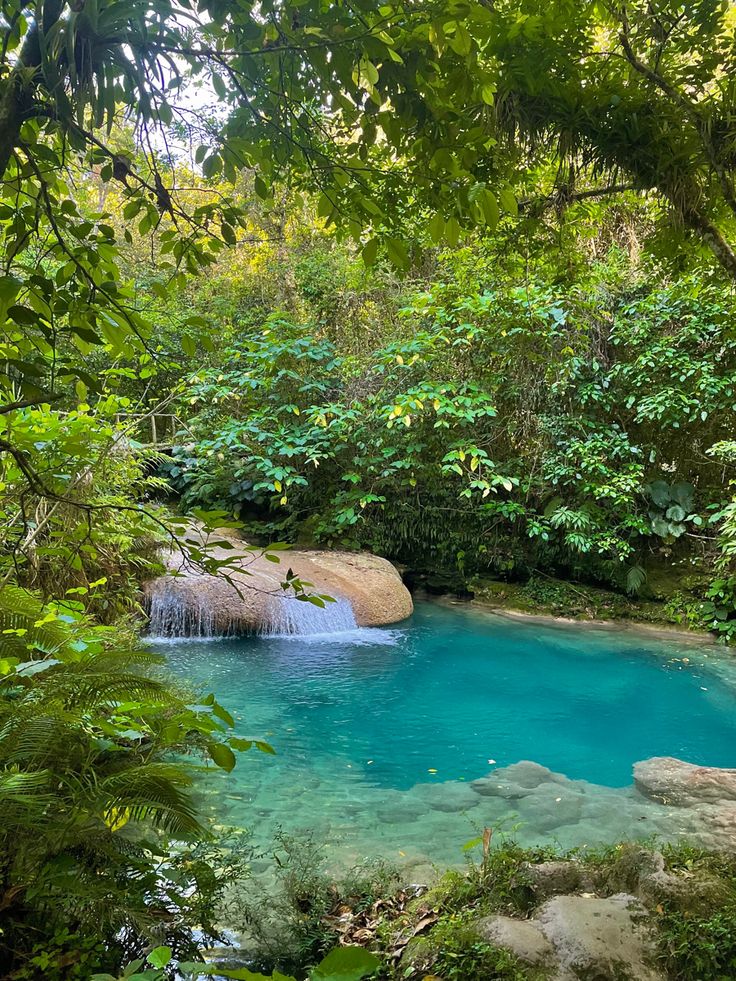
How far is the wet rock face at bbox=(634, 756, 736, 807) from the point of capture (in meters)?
3.99

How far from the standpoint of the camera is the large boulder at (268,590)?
7812 millimetres

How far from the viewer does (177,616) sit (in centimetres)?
779

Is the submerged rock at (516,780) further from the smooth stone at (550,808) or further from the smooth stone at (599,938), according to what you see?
the smooth stone at (599,938)

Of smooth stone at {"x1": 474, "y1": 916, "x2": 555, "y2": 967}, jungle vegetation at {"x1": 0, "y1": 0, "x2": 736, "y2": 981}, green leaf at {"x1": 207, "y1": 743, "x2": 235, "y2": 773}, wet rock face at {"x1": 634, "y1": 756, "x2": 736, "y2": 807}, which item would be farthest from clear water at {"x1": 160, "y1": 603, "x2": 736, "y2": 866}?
green leaf at {"x1": 207, "y1": 743, "x2": 235, "y2": 773}

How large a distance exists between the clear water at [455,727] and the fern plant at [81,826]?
1375 millimetres

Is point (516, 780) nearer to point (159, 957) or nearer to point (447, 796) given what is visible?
point (447, 796)

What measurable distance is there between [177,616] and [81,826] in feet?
20.2

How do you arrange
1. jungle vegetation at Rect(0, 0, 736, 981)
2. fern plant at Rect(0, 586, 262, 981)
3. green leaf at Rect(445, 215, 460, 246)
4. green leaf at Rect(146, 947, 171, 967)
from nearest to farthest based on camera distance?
green leaf at Rect(146, 947, 171, 967) < jungle vegetation at Rect(0, 0, 736, 981) < green leaf at Rect(445, 215, 460, 246) < fern plant at Rect(0, 586, 262, 981)

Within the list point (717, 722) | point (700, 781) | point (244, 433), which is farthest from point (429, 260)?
point (700, 781)

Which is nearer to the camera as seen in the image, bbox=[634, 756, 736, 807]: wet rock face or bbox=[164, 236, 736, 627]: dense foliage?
bbox=[634, 756, 736, 807]: wet rock face

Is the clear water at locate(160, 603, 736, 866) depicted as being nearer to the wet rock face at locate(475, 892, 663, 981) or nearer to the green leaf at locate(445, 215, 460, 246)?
the wet rock face at locate(475, 892, 663, 981)

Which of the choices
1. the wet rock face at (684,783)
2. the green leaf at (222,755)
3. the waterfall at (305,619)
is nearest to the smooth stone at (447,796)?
the wet rock face at (684,783)

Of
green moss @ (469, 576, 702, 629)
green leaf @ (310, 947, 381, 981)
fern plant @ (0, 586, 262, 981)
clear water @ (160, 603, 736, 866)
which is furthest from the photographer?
green moss @ (469, 576, 702, 629)

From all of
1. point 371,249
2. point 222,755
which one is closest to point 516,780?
point 222,755
